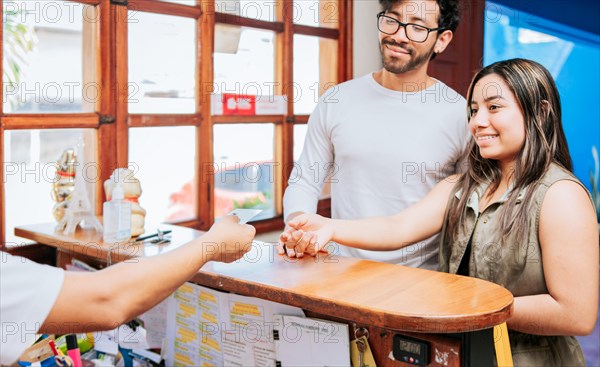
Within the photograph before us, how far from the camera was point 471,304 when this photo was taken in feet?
4.05

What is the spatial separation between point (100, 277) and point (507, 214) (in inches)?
39.6

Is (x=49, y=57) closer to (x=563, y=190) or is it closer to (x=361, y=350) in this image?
(x=361, y=350)

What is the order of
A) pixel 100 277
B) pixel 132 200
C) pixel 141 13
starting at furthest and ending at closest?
pixel 141 13 < pixel 132 200 < pixel 100 277

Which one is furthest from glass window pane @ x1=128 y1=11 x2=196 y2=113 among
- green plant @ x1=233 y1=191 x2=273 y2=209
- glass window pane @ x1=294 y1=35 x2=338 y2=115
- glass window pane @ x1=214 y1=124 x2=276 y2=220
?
glass window pane @ x1=294 y1=35 x2=338 y2=115

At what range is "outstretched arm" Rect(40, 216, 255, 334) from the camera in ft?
2.89

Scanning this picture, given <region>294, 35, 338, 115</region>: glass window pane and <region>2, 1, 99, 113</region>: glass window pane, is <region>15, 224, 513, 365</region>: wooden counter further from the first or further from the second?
<region>294, 35, 338, 115</region>: glass window pane

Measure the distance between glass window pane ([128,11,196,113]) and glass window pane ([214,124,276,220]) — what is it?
0.89ft

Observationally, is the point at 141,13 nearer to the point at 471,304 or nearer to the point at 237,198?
the point at 237,198

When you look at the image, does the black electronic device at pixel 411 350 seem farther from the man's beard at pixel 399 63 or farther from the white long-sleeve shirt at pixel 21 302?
the man's beard at pixel 399 63

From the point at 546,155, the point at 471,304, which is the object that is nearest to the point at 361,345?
the point at 471,304

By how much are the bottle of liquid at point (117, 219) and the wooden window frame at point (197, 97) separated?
519 millimetres

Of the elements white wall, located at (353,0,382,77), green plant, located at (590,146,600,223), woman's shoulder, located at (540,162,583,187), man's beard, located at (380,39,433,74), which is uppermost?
white wall, located at (353,0,382,77)

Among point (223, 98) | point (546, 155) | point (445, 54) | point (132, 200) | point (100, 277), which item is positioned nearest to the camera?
point (100, 277)

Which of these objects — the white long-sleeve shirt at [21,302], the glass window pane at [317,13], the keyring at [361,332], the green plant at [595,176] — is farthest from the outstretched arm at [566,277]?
the green plant at [595,176]
